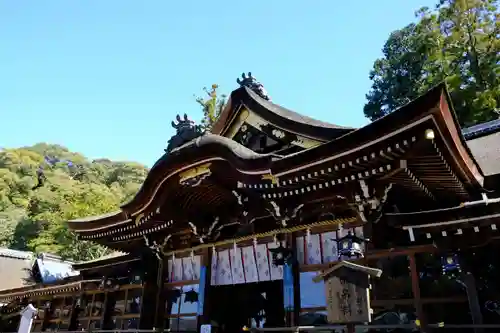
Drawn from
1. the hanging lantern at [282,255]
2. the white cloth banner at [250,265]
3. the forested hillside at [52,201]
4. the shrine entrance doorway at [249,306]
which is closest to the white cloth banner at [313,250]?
the hanging lantern at [282,255]

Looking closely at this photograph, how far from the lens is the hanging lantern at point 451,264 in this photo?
18.1 ft

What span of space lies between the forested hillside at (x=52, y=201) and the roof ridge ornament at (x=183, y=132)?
21384mm

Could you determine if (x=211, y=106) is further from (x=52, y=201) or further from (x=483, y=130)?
(x=52, y=201)

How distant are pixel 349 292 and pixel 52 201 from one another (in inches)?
1687

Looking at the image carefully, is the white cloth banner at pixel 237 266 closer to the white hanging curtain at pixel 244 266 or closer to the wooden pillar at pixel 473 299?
the white hanging curtain at pixel 244 266

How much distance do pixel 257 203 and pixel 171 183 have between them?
76.0 inches

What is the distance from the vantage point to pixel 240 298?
1027 centimetres

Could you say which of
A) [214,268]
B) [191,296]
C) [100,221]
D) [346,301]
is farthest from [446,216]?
[100,221]

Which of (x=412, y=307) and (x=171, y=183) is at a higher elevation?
(x=171, y=183)

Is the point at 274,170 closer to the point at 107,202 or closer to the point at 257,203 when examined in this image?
the point at 257,203

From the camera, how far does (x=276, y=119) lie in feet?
28.4

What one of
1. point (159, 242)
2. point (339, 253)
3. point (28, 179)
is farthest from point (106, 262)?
point (28, 179)

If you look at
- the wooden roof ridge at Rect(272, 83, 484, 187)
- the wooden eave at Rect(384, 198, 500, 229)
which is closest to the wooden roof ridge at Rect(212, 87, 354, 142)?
the wooden roof ridge at Rect(272, 83, 484, 187)

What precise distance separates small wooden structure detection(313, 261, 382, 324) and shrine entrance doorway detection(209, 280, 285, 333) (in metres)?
5.16
